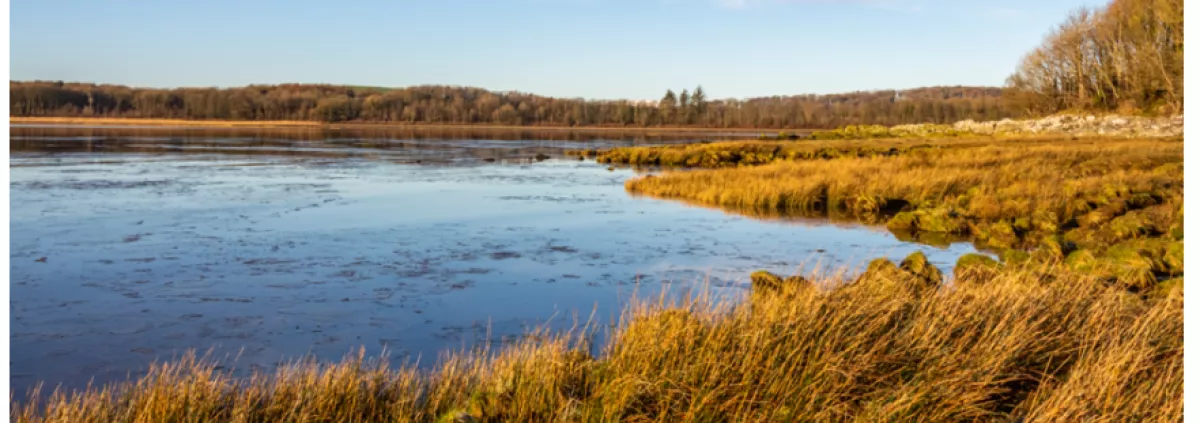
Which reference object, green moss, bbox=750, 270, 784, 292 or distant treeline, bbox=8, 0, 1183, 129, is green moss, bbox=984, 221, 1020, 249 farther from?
distant treeline, bbox=8, 0, 1183, 129

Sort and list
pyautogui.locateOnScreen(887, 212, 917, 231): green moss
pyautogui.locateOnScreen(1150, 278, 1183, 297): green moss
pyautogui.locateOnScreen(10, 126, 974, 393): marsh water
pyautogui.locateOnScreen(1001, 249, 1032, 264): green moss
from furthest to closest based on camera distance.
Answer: pyautogui.locateOnScreen(887, 212, 917, 231): green moss < pyautogui.locateOnScreen(1001, 249, 1032, 264): green moss < pyautogui.locateOnScreen(1150, 278, 1183, 297): green moss < pyautogui.locateOnScreen(10, 126, 974, 393): marsh water

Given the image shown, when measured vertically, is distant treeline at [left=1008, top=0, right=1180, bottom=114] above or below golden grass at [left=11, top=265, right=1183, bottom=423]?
above

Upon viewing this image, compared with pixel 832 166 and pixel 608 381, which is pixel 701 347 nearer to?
pixel 608 381

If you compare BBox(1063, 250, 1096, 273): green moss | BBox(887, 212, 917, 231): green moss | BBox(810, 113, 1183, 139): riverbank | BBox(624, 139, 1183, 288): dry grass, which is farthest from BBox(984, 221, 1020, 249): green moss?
BBox(810, 113, 1183, 139): riverbank

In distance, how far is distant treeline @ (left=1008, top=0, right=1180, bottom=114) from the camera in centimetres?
4128

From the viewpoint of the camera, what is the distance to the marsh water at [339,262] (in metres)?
A: 7.38

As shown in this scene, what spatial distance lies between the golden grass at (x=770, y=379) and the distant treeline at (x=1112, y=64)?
39208mm

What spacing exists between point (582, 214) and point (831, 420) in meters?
12.8

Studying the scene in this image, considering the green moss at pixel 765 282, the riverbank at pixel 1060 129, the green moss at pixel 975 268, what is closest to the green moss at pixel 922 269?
the green moss at pixel 975 268

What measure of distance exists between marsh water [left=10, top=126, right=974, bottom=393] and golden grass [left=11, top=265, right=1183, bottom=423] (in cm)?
130

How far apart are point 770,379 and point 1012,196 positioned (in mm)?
13736

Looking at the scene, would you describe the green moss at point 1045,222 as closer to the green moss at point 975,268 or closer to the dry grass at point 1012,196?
the dry grass at point 1012,196

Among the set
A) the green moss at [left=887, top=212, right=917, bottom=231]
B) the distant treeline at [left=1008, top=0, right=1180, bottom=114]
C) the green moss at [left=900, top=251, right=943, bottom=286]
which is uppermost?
the distant treeline at [left=1008, top=0, right=1180, bottom=114]

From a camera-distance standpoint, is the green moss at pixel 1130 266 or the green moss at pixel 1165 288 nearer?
the green moss at pixel 1165 288
